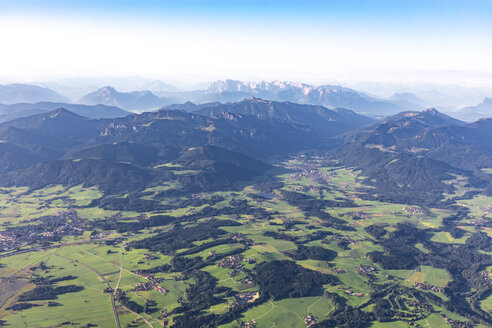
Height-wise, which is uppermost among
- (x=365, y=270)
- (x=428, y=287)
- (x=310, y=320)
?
(x=365, y=270)

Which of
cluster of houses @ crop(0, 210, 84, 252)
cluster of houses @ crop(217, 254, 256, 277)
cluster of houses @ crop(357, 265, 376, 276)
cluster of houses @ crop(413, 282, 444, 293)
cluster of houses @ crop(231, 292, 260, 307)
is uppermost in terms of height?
cluster of houses @ crop(357, 265, 376, 276)

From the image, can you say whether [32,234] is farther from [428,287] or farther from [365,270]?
[428,287]

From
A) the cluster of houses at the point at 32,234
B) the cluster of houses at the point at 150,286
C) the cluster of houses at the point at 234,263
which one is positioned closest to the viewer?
the cluster of houses at the point at 150,286

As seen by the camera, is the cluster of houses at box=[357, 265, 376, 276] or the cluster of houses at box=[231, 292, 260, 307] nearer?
the cluster of houses at box=[231, 292, 260, 307]

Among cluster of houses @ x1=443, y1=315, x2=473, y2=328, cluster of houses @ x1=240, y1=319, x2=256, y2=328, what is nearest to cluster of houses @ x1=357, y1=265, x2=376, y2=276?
cluster of houses @ x1=443, y1=315, x2=473, y2=328

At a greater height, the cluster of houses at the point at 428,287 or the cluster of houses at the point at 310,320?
the cluster of houses at the point at 428,287

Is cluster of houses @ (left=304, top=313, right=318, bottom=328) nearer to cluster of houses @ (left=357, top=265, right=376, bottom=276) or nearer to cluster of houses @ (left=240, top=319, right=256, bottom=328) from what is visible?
cluster of houses @ (left=240, top=319, right=256, bottom=328)

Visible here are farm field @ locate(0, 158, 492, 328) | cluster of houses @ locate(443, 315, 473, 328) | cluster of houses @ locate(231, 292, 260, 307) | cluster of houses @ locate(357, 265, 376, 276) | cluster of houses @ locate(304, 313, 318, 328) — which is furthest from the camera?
cluster of houses @ locate(357, 265, 376, 276)

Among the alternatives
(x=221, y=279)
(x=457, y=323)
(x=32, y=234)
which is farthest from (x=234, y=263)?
(x=32, y=234)

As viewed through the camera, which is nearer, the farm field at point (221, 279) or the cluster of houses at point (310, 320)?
the cluster of houses at point (310, 320)

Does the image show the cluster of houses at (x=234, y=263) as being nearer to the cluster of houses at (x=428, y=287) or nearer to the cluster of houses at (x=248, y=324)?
the cluster of houses at (x=248, y=324)

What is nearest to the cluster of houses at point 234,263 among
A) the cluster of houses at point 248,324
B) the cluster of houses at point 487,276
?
the cluster of houses at point 248,324

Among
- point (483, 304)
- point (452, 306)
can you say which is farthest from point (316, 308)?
point (483, 304)

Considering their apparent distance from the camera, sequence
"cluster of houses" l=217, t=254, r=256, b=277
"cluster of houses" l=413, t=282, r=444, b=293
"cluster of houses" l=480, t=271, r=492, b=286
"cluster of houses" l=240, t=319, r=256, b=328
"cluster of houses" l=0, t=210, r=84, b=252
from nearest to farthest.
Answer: "cluster of houses" l=240, t=319, r=256, b=328
"cluster of houses" l=413, t=282, r=444, b=293
"cluster of houses" l=217, t=254, r=256, b=277
"cluster of houses" l=480, t=271, r=492, b=286
"cluster of houses" l=0, t=210, r=84, b=252
